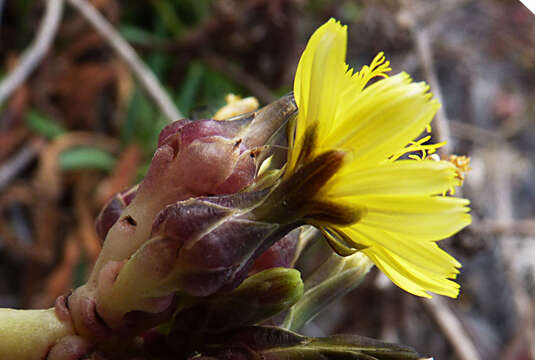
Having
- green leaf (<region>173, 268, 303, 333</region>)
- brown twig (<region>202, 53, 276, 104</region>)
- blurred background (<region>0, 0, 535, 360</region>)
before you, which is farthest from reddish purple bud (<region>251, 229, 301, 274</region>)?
brown twig (<region>202, 53, 276, 104</region>)

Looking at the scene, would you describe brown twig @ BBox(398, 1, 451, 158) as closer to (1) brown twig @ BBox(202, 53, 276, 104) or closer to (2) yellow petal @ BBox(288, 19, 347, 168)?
(1) brown twig @ BBox(202, 53, 276, 104)

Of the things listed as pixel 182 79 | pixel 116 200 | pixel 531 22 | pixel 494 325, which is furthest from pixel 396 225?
pixel 531 22

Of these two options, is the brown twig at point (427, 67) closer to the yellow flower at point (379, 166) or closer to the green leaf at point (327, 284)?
the green leaf at point (327, 284)

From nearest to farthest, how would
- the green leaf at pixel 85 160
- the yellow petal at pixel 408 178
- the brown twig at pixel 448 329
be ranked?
the yellow petal at pixel 408 178 < the brown twig at pixel 448 329 < the green leaf at pixel 85 160

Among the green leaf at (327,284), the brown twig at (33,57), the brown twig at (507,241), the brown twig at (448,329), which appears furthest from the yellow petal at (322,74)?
the brown twig at (507,241)

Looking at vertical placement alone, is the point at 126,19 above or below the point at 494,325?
above

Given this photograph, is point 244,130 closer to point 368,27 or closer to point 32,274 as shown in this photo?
point 32,274

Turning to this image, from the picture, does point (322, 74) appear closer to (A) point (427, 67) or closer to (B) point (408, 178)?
(B) point (408, 178)

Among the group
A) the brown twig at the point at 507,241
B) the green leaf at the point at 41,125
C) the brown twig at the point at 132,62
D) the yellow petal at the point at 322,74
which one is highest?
the green leaf at the point at 41,125
